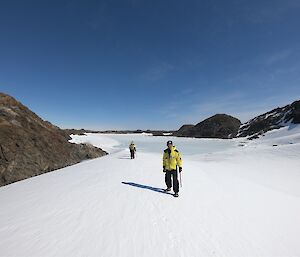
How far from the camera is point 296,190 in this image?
1291cm

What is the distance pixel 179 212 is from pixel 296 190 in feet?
30.0

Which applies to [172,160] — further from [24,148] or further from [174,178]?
[24,148]

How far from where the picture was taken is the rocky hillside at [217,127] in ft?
348

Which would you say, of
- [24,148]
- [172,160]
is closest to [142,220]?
[172,160]

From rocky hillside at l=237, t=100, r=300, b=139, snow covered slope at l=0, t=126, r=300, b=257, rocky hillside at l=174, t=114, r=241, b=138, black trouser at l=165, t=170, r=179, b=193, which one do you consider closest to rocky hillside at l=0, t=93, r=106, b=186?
snow covered slope at l=0, t=126, r=300, b=257

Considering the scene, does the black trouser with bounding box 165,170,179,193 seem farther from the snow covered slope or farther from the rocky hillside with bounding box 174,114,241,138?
the rocky hillside with bounding box 174,114,241,138

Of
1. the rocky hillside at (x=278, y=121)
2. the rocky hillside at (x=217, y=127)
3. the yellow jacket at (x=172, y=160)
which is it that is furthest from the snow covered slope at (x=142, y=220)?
the rocky hillside at (x=217, y=127)

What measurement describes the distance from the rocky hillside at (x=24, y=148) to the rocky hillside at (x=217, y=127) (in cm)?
9090

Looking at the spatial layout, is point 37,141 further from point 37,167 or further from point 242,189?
point 242,189

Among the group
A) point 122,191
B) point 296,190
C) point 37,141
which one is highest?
point 37,141

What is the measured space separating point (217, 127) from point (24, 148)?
10837 cm

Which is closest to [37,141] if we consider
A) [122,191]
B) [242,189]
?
[122,191]

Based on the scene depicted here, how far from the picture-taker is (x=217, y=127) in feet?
379

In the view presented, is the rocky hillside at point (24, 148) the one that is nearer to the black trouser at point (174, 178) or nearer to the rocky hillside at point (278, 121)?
the black trouser at point (174, 178)
